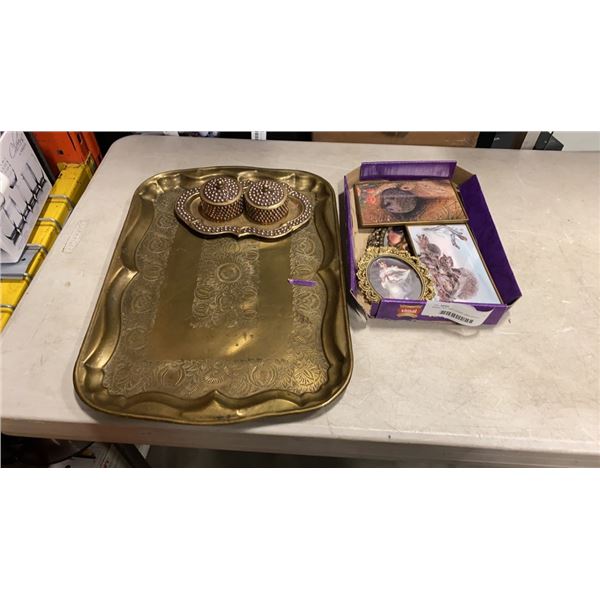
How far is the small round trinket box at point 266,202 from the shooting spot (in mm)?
887

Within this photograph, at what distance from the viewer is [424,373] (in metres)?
0.73

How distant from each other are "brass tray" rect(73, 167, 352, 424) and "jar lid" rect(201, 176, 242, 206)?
0.27 ft

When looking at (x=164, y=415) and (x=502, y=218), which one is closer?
(x=164, y=415)

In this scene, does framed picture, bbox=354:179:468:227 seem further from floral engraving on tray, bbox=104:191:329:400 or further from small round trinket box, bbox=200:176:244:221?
small round trinket box, bbox=200:176:244:221

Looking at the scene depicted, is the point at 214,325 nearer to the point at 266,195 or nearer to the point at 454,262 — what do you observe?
the point at 266,195

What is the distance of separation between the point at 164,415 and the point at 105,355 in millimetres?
175

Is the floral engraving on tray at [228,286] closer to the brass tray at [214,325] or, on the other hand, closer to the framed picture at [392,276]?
the brass tray at [214,325]

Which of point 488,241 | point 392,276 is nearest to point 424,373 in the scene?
point 392,276

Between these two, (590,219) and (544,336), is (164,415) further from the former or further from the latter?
(590,219)

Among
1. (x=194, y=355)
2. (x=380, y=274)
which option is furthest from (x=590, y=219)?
(x=194, y=355)

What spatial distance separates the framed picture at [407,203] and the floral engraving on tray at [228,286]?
0.29 metres

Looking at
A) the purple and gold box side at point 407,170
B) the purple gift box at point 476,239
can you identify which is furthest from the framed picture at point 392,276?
the purple and gold box side at point 407,170

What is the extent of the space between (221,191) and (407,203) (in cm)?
44

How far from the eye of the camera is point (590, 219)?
3.22ft
